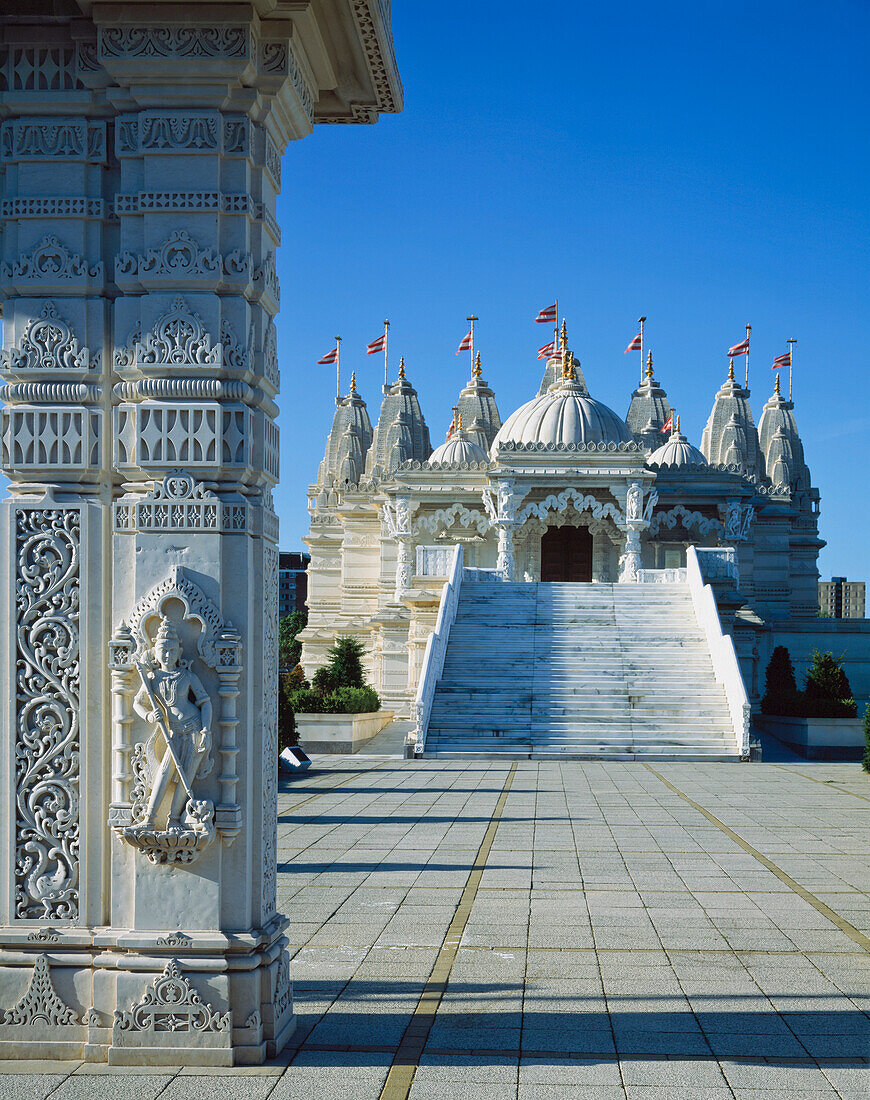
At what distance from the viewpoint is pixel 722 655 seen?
78.0ft

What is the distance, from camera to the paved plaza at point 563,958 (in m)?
5.38

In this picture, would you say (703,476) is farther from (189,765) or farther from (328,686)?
(189,765)

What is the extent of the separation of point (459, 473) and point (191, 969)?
106 ft

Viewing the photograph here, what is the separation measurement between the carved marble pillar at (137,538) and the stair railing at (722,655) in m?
16.3

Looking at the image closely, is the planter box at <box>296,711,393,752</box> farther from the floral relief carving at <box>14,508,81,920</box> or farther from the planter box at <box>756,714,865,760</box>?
the floral relief carving at <box>14,508,81,920</box>

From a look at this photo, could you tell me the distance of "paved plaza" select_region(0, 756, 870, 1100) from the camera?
5383 mm

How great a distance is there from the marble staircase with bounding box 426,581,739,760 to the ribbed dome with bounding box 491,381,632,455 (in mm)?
9829

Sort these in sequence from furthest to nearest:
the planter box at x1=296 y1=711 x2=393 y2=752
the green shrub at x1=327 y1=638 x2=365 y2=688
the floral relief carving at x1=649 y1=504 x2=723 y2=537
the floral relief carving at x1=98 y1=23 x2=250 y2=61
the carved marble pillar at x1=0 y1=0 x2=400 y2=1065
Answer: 1. the floral relief carving at x1=649 y1=504 x2=723 y2=537
2. the green shrub at x1=327 y1=638 x2=365 y2=688
3. the planter box at x1=296 y1=711 x2=393 y2=752
4. the floral relief carving at x1=98 y1=23 x2=250 y2=61
5. the carved marble pillar at x1=0 y1=0 x2=400 y2=1065

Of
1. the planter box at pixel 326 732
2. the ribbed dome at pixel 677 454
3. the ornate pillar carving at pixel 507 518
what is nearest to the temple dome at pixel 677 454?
the ribbed dome at pixel 677 454

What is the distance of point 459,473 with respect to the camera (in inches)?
1484

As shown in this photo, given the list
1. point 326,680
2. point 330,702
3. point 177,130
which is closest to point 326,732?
point 330,702

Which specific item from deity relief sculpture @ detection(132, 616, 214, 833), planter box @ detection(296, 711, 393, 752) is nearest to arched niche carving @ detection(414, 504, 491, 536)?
planter box @ detection(296, 711, 393, 752)

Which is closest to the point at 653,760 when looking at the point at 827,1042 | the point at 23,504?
the point at 827,1042

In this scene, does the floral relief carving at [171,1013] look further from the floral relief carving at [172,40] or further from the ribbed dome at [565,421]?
the ribbed dome at [565,421]
